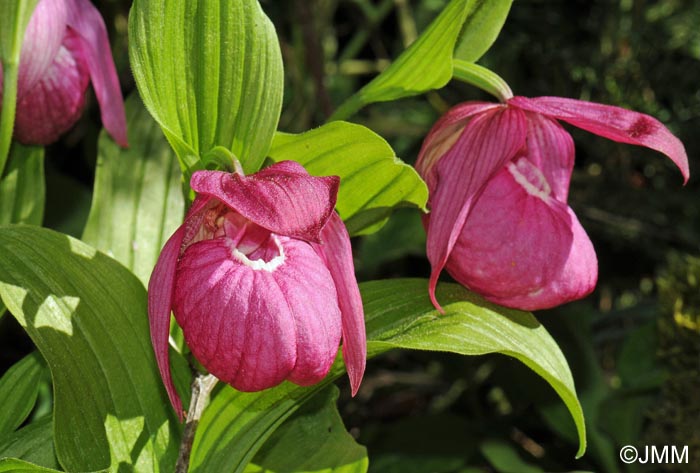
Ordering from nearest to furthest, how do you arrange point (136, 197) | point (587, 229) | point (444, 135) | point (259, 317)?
point (259, 317)
point (444, 135)
point (136, 197)
point (587, 229)

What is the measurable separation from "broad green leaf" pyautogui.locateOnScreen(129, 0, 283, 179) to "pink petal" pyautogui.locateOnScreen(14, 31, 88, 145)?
21cm

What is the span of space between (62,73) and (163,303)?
35 cm

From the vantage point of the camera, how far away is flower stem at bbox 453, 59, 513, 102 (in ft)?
2.59

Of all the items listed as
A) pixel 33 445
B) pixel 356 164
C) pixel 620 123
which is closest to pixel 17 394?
pixel 33 445

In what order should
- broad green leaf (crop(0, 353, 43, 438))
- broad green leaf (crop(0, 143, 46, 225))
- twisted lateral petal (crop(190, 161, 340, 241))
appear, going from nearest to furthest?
twisted lateral petal (crop(190, 161, 340, 241)) < broad green leaf (crop(0, 353, 43, 438)) < broad green leaf (crop(0, 143, 46, 225))

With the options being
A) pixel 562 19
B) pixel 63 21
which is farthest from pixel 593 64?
pixel 63 21

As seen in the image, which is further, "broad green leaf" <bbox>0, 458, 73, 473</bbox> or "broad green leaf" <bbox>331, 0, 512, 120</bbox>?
"broad green leaf" <bbox>331, 0, 512, 120</bbox>

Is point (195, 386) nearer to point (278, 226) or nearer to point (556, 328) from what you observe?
point (278, 226)

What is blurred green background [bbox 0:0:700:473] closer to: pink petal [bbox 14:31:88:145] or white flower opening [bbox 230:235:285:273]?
pink petal [bbox 14:31:88:145]

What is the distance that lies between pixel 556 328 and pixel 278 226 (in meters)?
0.82

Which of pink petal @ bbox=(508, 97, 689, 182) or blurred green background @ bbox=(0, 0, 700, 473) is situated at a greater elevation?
pink petal @ bbox=(508, 97, 689, 182)

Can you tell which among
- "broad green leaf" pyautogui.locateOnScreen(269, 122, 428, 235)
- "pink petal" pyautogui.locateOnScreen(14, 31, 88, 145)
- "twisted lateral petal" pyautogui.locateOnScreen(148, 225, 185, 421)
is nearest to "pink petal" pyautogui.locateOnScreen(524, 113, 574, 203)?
"broad green leaf" pyautogui.locateOnScreen(269, 122, 428, 235)

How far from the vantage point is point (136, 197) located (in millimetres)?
944

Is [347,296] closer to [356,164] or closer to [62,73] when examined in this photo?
[356,164]
